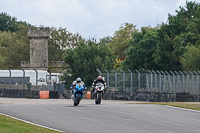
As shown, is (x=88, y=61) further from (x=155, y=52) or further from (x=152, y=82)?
(x=152, y=82)

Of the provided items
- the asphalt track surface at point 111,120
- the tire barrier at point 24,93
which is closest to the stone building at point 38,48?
the tire barrier at point 24,93

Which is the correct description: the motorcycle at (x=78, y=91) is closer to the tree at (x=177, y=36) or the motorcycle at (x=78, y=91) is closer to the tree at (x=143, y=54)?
the tree at (x=177, y=36)

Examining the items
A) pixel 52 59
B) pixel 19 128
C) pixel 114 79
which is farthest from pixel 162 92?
pixel 52 59

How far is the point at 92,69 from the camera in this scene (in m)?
78.2

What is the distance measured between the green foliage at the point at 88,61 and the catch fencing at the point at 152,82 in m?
30.8

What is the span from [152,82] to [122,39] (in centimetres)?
7454

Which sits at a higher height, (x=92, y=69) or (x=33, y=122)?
(x=92, y=69)

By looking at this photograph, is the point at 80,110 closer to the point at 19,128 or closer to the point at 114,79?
the point at 19,128

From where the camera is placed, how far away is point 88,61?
79.5m

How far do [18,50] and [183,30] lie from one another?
208 ft

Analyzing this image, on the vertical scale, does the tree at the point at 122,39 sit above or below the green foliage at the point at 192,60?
above

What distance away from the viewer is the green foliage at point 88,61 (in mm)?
77625

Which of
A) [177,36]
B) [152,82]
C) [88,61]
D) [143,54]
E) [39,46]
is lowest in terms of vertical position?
[152,82]

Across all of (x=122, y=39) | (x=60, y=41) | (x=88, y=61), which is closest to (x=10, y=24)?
(x=60, y=41)
